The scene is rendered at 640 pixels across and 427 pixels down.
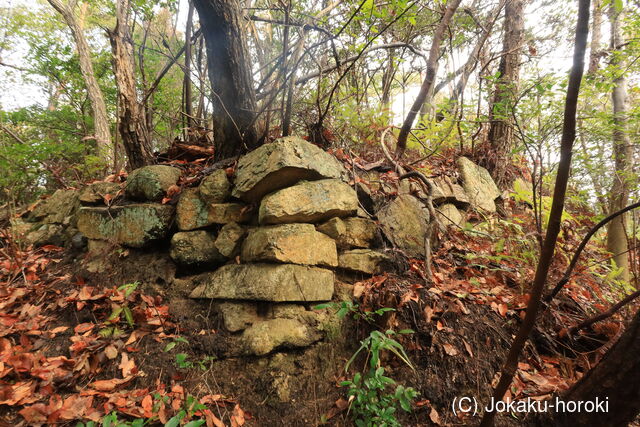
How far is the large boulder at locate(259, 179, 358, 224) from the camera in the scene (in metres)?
2.72

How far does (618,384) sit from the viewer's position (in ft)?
4.89

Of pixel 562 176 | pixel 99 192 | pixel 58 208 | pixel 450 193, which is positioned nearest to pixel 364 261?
pixel 562 176

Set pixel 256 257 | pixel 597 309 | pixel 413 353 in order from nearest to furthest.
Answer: pixel 413 353 < pixel 597 309 < pixel 256 257

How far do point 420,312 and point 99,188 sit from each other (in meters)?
4.27

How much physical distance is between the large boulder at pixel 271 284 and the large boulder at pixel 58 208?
8.99 feet

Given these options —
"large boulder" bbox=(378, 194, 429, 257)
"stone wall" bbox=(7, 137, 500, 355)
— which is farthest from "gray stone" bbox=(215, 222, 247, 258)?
"large boulder" bbox=(378, 194, 429, 257)

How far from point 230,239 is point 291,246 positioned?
2.62 ft

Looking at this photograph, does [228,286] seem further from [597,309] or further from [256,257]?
[597,309]

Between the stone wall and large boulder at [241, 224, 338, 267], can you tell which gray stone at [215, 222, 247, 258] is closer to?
the stone wall

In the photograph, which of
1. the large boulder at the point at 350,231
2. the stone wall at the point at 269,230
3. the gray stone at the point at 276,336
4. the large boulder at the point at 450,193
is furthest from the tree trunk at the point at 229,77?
the large boulder at the point at 450,193

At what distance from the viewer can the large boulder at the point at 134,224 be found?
311 centimetres

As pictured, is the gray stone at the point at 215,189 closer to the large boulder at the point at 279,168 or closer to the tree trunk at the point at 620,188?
the large boulder at the point at 279,168

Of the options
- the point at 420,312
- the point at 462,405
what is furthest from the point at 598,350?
the point at 420,312

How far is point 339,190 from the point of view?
9.88 ft
